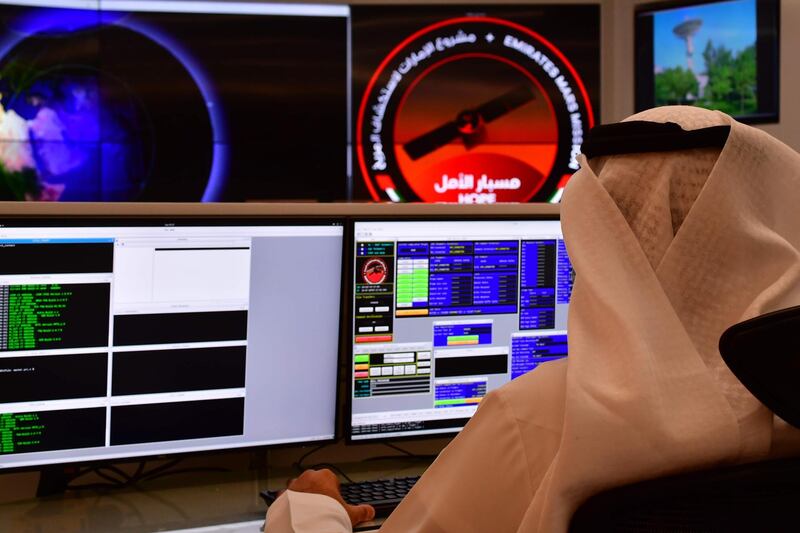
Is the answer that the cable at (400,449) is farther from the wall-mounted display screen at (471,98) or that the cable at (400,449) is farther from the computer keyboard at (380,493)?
the wall-mounted display screen at (471,98)

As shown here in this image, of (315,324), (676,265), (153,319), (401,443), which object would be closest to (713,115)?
(676,265)

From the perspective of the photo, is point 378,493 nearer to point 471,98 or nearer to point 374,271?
point 374,271

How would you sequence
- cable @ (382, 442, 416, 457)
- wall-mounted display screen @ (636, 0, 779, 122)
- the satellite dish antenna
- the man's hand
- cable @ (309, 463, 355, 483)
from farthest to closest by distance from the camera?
the satellite dish antenna
wall-mounted display screen @ (636, 0, 779, 122)
cable @ (382, 442, 416, 457)
cable @ (309, 463, 355, 483)
the man's hand

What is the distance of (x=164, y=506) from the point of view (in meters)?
1.38

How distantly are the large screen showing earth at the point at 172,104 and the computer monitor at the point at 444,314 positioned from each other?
2.59 m

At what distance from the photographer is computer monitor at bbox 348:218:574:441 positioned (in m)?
1.50

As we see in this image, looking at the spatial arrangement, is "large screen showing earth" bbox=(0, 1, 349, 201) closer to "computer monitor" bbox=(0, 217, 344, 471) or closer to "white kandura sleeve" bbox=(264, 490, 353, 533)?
"computer monitor" bbox=(0, 217, 344, 471)

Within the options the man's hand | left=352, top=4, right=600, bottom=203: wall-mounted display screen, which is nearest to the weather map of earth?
left=352, top=4, right=600, bottom=203: wall-mounted display screen

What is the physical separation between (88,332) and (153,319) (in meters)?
0.10

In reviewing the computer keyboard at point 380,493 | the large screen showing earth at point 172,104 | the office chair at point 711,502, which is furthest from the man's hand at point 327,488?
the large screen showing earth at point 172,104

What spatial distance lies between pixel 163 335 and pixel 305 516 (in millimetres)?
469

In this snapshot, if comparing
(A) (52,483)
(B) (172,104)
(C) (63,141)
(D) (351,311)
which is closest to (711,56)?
(B) (172,104)

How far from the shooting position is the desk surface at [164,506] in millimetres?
1304

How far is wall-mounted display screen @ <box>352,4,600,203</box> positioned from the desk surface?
8.91ft
